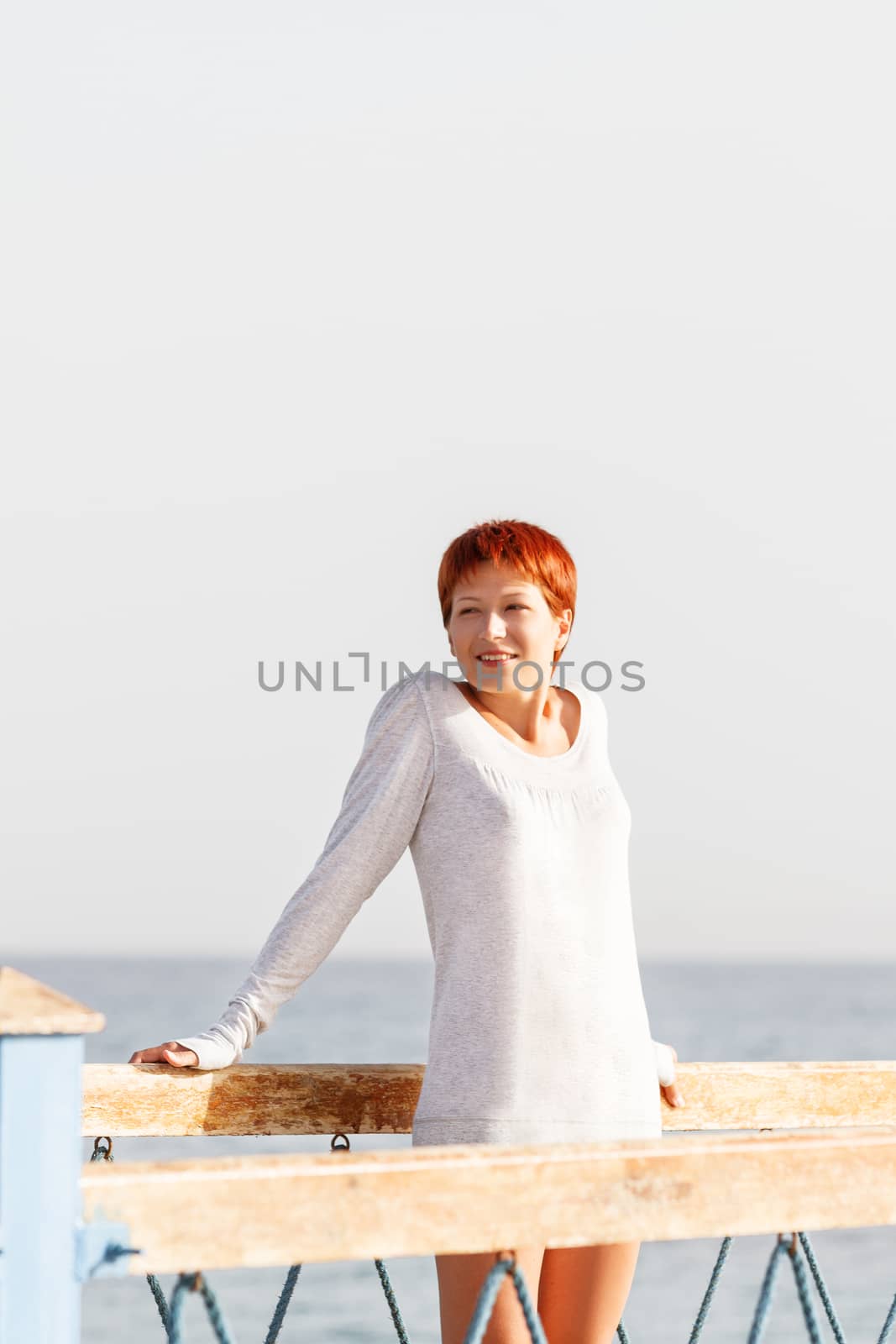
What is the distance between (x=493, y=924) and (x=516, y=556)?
0.53 meters

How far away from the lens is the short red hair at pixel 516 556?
90.9 inches

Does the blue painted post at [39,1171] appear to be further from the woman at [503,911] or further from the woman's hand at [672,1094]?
the woman's hand at [672,1094]

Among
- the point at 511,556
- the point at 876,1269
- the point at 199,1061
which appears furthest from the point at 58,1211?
the point at 876,1269

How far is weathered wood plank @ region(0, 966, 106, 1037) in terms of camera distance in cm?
131

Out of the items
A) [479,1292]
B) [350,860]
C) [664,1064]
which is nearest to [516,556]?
[350,860]

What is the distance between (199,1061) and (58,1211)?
33.9 inches

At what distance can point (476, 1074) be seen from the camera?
211cm

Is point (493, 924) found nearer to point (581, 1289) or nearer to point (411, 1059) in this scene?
point (581, 1289)

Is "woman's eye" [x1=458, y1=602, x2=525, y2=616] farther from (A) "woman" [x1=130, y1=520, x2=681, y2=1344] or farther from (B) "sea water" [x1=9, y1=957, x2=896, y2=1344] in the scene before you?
(B) "sea water" [x1=9, y1=957, x2=896, y2=1344]

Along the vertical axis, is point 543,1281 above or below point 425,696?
below

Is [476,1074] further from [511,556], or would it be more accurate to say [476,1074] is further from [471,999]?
[511,556]

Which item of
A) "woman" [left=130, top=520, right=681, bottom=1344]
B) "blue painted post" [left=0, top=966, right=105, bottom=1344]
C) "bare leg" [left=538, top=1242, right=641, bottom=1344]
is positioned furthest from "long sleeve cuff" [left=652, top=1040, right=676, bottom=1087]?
"blue painted post" [left=0, top=966, right=105, bottom=1344]

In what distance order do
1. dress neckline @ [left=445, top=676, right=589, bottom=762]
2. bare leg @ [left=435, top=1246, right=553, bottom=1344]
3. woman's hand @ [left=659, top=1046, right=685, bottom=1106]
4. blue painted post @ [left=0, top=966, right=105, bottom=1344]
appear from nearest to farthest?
blue painted post @ [left=0, top=966, right=105, bottom=1344] < bare leg @ [left=435, top=1246, right=553, bottom=1344] < dress neckline @ [left=445, top=676, right=589, bottom=762] < woman's hand @ [left=659, top=1046, right=685, bottom=1106]

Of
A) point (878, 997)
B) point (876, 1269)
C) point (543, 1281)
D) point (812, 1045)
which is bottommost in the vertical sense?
point (878, 997)
